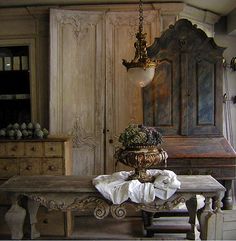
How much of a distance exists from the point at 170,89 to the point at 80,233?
189cm

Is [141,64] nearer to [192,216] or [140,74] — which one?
[140,74]

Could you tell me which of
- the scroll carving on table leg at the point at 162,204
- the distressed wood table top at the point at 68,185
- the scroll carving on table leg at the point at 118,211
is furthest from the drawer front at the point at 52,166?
the scroll carving on table leg at the point at 162,204

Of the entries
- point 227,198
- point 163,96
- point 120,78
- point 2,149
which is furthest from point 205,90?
point 2,149

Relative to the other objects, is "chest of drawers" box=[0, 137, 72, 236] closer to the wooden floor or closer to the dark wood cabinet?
the wooden floor

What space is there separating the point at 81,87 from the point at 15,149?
110 centimetres

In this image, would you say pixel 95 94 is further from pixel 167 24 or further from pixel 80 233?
pixel 80 233

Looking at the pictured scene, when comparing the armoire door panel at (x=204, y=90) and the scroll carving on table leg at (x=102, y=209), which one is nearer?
the scroll carving on table leg at (x=102, y=209)

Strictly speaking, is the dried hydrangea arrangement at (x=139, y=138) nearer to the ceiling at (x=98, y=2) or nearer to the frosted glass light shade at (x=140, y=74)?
the frosted glass light shade at (x=140, y=74)

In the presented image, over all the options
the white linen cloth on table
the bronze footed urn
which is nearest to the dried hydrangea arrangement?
the bronze footed urn

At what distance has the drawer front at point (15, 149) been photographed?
404 centimetres

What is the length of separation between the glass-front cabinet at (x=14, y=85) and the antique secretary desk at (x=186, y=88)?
5.29 feet

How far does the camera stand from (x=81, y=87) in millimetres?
4523

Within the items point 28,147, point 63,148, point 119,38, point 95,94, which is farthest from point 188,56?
point 28,147

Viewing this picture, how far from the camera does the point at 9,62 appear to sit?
4.76 m
